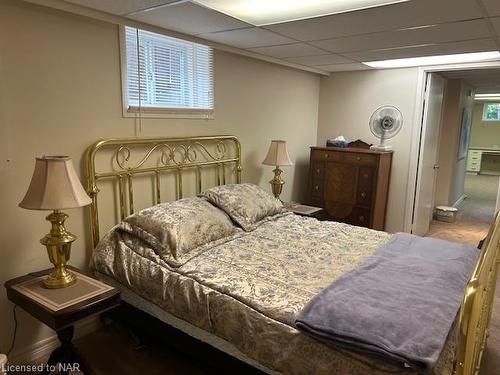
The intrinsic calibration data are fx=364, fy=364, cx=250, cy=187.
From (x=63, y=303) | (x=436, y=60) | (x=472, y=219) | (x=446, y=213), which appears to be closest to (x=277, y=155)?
(x=436, y=60)

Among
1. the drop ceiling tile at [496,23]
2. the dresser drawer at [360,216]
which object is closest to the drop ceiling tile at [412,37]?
the drop ceiling tile at [496,23]

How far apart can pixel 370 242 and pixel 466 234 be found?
9.79 feet

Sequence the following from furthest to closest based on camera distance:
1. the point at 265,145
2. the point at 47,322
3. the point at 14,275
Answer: the point at 265,145
the point at 14,275
the point at 47,322

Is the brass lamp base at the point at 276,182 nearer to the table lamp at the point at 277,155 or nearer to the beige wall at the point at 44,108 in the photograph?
the table lamp at the point at 277,155

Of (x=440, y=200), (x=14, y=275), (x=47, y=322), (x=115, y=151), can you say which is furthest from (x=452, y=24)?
(x=440, y=200)

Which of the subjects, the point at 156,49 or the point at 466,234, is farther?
the point at 466,234

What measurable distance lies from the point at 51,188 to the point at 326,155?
10.1 feet

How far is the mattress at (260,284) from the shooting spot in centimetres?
155

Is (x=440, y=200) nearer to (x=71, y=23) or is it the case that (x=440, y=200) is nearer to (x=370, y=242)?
(x=370, y=242)

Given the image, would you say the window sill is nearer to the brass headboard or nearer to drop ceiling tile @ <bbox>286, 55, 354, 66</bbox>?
the brass headboard

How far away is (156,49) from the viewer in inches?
107

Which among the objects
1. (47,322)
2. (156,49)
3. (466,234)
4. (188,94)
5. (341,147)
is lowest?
(466,234)

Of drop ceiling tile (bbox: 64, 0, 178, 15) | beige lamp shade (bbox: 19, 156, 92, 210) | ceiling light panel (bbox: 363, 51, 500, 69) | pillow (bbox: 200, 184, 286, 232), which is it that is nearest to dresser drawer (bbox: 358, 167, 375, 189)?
ceiling light panel (bbox: 363, 51, 500, 69)

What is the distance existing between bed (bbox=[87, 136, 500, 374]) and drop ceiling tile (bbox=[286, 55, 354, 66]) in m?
1.14
